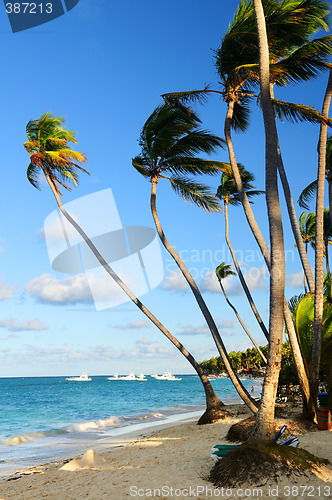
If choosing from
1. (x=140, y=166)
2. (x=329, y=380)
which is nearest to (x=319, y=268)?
(x=329, y=380)

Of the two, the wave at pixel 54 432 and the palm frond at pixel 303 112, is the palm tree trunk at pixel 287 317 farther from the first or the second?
the wave at pixel 54 432

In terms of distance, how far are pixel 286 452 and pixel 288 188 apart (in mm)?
8144

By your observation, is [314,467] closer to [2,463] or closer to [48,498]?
[48,498]

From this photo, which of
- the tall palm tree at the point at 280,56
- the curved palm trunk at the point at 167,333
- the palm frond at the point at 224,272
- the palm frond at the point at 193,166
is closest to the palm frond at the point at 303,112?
the tall palm tree at the point at 280,56

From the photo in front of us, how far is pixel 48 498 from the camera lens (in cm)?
619

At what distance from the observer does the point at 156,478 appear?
651 centimetres

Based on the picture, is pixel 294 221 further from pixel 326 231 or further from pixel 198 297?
pixel 326 231

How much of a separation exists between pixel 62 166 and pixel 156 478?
456 inches

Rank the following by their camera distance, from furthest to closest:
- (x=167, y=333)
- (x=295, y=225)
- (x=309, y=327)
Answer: (x=167, y=333), (x=295, y=225), (x=309, y=327)

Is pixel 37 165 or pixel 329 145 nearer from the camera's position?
pixel 37 165

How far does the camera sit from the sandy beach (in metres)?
5.44

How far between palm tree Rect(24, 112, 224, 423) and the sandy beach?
324cm

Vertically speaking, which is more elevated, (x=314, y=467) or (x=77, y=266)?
(x=77, y=266)

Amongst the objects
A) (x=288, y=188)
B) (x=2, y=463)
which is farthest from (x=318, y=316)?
(x=2, y=463)
